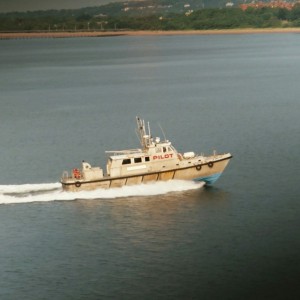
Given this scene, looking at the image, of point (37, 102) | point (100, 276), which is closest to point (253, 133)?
point (100, 276)

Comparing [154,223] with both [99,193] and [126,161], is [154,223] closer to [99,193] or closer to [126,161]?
[99,193]

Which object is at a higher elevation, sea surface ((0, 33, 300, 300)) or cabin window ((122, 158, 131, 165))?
cabin window ((122, 158, 131, 165))

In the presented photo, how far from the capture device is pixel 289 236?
2667 inches

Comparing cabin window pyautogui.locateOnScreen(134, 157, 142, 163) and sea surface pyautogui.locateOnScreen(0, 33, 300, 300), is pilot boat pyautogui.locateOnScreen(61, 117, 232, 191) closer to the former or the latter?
cabin window pyautogui.locateOnScreen(134, 157, 142, 163)

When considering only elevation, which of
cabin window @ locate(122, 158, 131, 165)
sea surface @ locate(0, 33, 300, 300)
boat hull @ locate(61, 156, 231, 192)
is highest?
cabin window @ locate(122, 158, 131, 165)

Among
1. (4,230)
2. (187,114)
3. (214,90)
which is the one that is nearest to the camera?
(4,230)

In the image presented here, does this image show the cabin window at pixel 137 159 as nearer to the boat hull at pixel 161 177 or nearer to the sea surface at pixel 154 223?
the boat hull at pixel 161 177

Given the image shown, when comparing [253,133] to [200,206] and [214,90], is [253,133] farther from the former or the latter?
[214,90]

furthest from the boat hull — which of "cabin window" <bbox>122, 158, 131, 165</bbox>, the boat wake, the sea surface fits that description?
"cabin window" <bbox>122, 158, 131, 165</bbox>

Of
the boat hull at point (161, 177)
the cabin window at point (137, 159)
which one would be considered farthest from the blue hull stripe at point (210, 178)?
the cabin window at point (137, 159)

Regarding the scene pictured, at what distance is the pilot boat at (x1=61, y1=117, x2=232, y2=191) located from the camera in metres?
79.7

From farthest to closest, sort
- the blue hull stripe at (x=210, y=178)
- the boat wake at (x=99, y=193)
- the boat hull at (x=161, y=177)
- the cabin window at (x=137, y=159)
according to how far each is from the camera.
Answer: the blue hull stripe at (x=210, y=178)
the cabin window at (x=137, y=159)
the boat wake at (x=99, y=193)
the boat hull at (x=161, y=177)

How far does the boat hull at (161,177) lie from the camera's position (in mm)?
79812

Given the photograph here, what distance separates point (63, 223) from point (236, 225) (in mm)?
16553
